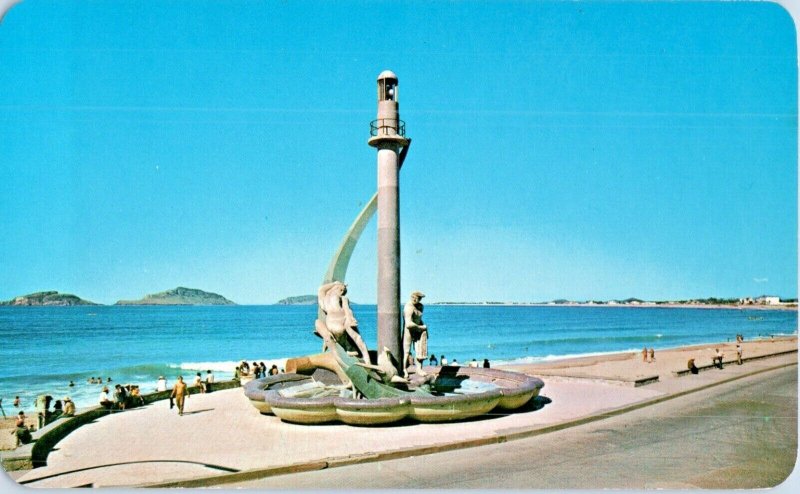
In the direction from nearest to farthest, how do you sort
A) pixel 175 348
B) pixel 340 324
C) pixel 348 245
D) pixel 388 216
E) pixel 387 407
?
1. pixel 387 407
2. pixel 340 324
3. pixel 388 216
4. pixel 348 245
5. pixel 175 348

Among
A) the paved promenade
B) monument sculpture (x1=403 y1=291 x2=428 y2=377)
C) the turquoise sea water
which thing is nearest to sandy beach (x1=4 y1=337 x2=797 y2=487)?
the paved promenade

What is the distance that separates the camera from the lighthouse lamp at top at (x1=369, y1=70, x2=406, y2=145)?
1376 cm

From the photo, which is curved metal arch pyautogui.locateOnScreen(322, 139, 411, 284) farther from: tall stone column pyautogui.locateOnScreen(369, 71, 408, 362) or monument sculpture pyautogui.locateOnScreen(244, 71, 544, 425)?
tall stone column pyautogui.locateOnScreen(369, 71, 408, 362)

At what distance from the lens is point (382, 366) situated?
13.1 m

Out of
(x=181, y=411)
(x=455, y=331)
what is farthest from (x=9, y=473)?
(x=455, y=331)

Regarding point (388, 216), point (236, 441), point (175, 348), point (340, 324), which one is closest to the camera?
point (236, 441)

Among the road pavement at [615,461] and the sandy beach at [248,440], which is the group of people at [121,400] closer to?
the sandy beach at [248,440]

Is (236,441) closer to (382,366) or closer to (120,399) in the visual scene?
(382,366)

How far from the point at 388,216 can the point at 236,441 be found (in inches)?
232

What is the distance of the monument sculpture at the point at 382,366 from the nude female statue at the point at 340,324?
0.07 ft

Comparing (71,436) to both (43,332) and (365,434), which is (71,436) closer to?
(365,434)

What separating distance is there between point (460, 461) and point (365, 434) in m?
2.37

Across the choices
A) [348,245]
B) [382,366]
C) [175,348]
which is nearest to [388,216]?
[348,245]

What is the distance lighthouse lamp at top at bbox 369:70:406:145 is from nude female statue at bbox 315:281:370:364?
3.75m
